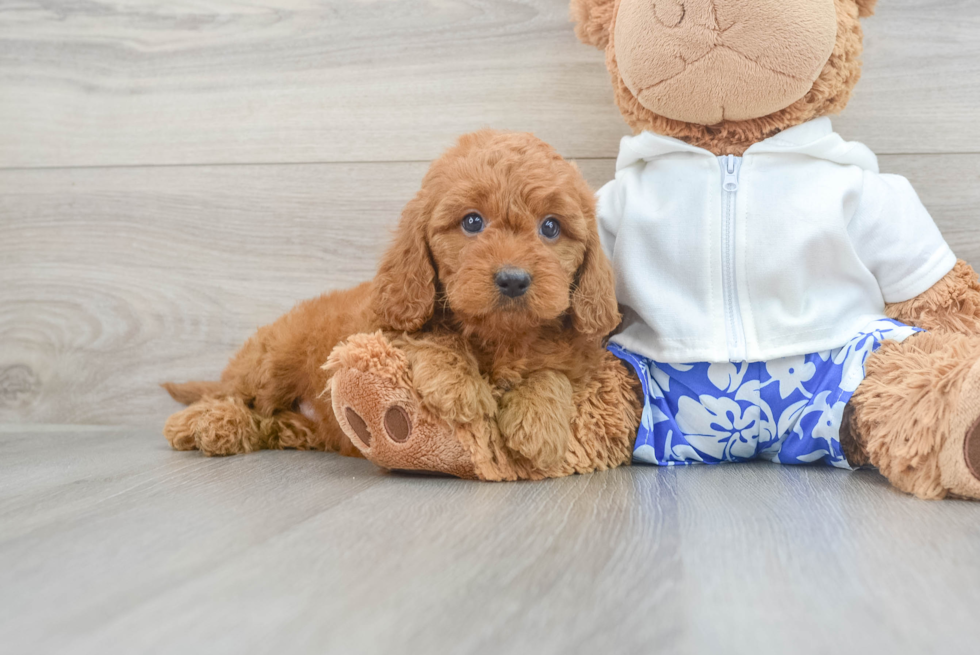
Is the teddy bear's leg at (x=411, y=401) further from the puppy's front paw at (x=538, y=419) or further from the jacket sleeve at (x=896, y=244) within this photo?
the jacket sleeve at (x=896, y=244)

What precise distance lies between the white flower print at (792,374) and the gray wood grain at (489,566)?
115mm

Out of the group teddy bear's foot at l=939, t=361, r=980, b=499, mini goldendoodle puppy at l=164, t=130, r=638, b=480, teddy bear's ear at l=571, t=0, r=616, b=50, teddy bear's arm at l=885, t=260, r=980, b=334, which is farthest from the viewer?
teddy bear's ear at l=571, t=0, r=616, b=50

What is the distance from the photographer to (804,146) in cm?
111

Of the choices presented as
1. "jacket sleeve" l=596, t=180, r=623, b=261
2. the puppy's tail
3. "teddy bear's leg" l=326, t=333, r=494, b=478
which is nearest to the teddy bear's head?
"jacket sleeve" l=596, t=180, r=623, b=261

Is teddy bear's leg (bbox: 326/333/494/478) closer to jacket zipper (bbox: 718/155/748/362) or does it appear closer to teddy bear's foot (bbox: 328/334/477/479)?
teddy bear's foot (bbox: 328/334/477/479)

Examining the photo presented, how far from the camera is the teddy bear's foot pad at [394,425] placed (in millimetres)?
975

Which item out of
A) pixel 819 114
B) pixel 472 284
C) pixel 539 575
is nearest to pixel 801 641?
pixel 539 575

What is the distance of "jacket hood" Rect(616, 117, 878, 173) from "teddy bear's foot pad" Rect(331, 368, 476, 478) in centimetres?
53

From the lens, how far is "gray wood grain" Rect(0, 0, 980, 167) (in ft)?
4.41

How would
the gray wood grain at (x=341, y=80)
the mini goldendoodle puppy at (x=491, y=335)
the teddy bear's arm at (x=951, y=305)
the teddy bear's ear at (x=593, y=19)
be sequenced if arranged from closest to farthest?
the mini goldendoodle puppy at (x=491, y=335)
the teddy bear's arm at (x=951, y=305)
the teddy bear's ear at (x=593, y=19)
the gray wood grain at (x=341, y=80)

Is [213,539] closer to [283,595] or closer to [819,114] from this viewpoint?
[283,595]

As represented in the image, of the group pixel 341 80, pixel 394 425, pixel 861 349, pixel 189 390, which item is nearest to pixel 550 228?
pixel 394 425

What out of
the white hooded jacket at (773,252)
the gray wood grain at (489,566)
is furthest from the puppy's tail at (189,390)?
the white hooded jacket at (773,252)

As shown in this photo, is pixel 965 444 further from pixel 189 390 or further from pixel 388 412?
pixel 189 390
